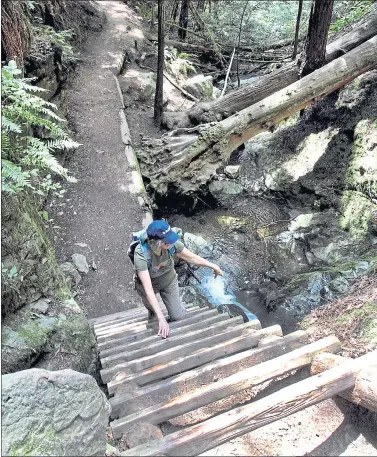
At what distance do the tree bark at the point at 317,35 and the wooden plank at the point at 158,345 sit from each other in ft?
25.6

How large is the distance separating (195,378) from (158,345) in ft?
3.02

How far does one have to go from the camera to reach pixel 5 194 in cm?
434

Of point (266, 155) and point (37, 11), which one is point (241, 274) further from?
point (37, 11)

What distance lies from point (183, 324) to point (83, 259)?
10.5 ft

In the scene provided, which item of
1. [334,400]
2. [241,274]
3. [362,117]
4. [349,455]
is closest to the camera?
[349,455]

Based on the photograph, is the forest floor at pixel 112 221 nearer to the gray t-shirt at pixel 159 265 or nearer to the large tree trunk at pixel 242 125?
the large tree trunk at pixel 242 125

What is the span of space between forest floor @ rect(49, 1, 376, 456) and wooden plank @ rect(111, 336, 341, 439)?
1.57 ft

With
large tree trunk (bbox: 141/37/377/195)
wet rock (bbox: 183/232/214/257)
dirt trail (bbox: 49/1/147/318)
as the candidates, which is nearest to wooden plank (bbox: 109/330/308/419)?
dirt trail (bbox: 49/1/147/318)

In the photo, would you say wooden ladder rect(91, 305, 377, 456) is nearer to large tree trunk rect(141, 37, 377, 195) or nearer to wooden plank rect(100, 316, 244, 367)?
wooden plank rect(100, 316, 244, 367)

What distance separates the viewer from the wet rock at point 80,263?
303 inches

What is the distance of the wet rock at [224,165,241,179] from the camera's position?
11.7m

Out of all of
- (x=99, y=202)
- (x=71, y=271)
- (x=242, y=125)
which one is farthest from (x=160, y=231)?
(x=242, y=125)

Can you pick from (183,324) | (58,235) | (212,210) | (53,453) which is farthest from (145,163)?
(53,453)

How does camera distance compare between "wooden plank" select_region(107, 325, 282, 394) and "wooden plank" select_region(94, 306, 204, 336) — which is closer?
"wooden plank" select_region(107, 325, 282, 394)
